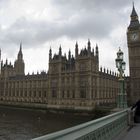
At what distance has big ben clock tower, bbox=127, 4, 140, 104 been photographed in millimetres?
77188

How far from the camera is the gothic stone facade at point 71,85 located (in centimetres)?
6531

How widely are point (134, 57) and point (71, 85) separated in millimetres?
26866

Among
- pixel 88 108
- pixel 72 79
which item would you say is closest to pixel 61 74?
pixel 72 79

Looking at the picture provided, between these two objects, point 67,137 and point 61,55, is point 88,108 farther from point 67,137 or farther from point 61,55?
point 67,137

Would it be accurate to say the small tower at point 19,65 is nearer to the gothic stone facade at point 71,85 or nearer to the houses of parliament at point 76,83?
the houses of parliament at point 76,83

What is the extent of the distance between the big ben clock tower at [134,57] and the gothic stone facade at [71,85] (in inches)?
→ 282

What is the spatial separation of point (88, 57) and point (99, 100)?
13.8 m

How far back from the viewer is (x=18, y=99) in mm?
88250

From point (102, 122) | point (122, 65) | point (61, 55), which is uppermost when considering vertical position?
point (61, 55)

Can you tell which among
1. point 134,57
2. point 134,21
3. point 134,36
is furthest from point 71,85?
point 134,21

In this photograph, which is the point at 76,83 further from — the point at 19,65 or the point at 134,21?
the point at 19,65

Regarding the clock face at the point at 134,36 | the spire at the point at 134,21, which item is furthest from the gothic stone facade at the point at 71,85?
the spire at the point at 134,21

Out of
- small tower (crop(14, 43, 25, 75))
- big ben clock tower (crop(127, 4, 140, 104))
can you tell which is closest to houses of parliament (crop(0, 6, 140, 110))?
big ben clock tower (crop(127, 4, 140, 104))

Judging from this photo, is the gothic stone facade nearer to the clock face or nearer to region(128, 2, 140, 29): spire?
the clock face
